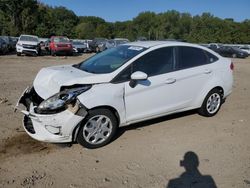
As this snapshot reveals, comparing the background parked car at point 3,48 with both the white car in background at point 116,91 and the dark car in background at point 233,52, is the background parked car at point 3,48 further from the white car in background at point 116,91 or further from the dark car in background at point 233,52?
the dark car in background at point 233,52

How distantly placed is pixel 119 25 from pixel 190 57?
10121 cm

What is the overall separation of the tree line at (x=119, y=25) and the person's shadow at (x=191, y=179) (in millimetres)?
58530

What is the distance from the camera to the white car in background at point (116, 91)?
484 cm

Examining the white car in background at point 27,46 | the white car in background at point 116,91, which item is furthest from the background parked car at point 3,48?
the white car in background at point 116,91

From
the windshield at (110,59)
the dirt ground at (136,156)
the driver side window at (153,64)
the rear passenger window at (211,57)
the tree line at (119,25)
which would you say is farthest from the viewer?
the tree line at (119,25)

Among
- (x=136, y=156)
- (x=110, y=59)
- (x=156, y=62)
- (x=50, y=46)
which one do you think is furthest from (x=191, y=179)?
(x=50, y=46)

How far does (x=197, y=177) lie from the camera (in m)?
4.30

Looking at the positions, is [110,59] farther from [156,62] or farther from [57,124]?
[57,124]

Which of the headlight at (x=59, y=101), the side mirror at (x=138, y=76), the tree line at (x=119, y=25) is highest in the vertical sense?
the tree line at (x=119, y=25)

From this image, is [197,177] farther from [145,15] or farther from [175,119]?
[145,15]

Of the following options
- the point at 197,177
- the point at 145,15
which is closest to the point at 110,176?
the point at 197,177

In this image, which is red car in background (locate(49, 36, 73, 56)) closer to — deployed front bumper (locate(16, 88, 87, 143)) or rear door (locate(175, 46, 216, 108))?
rear door (locate(175, 46, 216, 108))

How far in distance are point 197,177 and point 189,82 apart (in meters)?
2.43

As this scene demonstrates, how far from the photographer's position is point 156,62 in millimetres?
5855
